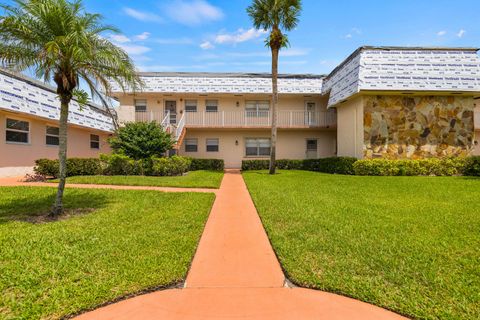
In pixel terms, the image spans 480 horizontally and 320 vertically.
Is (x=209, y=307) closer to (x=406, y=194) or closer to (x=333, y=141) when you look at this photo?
(x=406, y=194)

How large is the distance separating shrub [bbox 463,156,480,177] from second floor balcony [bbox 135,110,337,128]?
873cm

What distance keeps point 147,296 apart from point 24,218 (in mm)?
4965

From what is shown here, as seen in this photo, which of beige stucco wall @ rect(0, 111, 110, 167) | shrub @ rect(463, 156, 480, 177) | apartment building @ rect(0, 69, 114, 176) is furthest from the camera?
shrub @ rect(463, 156, 480, 177)

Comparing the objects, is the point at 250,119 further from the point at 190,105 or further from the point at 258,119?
the point at 190,105

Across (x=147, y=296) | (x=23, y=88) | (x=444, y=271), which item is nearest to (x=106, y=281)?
(x=147, y=296)

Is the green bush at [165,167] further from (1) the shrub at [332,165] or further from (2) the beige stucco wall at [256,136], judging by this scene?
(1) the shrub at [332,165]

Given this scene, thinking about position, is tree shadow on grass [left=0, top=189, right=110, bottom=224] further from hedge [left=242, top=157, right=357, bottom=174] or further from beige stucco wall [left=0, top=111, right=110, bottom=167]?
hedge [left=242, top=157, right=357, bottom=174]

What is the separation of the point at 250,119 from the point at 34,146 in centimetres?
1385

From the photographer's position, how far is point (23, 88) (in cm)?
1396

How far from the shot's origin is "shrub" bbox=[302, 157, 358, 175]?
15766 mm

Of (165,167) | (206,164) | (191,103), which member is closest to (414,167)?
(165,167)

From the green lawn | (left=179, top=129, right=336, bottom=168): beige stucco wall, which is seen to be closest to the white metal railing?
(left=179, top=129, right=336, bottom=168): beige stucco wall

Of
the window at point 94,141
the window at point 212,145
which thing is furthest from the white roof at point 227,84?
the window at point 94,141

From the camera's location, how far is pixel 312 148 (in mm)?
23438
